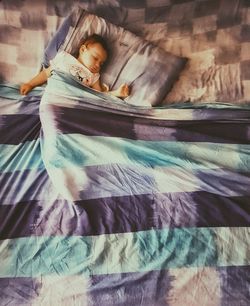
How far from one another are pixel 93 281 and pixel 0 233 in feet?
0.90

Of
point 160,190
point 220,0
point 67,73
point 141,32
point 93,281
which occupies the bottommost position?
point 93,281

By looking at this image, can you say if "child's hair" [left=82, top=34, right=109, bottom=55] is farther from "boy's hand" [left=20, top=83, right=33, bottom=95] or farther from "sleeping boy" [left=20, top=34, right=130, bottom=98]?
"boy's hand" [left=20, top=83, right=33, bottom=95]

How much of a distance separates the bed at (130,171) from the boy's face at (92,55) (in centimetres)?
10

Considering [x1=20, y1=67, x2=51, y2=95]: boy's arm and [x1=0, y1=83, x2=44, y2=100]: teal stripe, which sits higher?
[x1=20, y1=67, x2=51, y2=95]: boy's arm

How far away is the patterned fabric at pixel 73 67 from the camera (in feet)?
5.18

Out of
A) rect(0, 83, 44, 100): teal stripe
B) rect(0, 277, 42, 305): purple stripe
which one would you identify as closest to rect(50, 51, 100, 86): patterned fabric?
rect(0, 83, 44, 100): teal stripe

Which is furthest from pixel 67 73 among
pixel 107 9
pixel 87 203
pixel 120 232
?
pixel 120 232

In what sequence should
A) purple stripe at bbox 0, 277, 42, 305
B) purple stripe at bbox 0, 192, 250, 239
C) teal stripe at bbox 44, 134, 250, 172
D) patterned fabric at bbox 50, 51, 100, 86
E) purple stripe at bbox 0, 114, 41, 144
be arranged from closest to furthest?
purple stripe at bbox 0, 277, 42, 305, purple stripe at bbox 0, 192, 250, 239, teal stripe at bbox 44, 134, 250, 172, purple stripe at bbox 0, 114, 41, 144, patterned fabric at bbox 50, 51, 100, 86

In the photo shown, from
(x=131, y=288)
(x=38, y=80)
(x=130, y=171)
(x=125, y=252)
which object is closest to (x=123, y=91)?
(x=38, y=80)

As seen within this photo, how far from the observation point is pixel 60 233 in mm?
1107

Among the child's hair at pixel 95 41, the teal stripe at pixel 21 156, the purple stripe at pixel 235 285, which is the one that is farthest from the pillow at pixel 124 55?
the purple stripe at pixel 235 285

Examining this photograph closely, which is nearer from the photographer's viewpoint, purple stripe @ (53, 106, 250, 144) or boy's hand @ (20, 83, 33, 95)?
purple stripe @ (53, 106, 250, 144)

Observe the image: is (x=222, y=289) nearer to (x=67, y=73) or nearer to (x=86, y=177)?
(x=86, y=177)

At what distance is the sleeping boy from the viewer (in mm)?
1581
